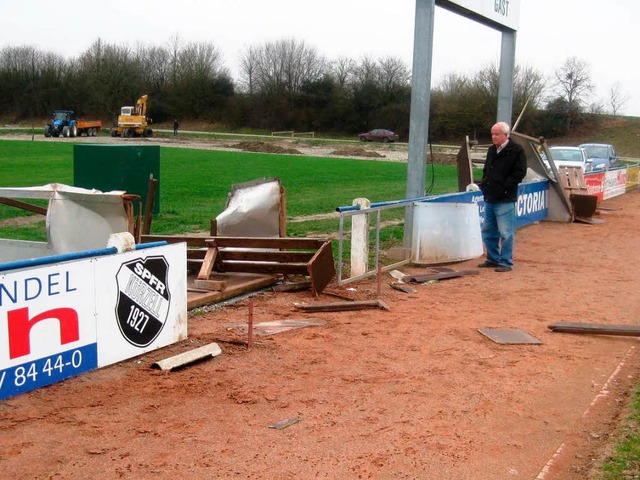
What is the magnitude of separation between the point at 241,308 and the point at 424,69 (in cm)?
582

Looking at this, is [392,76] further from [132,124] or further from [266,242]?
[266,242]

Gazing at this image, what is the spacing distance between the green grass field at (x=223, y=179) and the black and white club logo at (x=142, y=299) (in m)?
8.57

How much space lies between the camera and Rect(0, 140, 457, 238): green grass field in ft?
61.0

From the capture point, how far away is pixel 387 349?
7.74 meters

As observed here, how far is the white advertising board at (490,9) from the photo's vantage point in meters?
14.8

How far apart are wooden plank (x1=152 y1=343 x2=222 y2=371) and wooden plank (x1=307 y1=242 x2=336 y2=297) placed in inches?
108

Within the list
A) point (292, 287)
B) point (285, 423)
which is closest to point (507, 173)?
point (292, 287)

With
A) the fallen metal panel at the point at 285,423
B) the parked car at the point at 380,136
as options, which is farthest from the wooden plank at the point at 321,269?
the parked car at the point at 380,136

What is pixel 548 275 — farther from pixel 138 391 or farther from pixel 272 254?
Answer: pixel 138 391

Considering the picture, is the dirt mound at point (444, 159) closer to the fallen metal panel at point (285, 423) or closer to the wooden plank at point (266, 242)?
the wooden plank at point (266, 242)

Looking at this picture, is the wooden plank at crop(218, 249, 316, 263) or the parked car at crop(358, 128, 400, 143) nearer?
the wooden plank at crop(218, 249, 316, 263)

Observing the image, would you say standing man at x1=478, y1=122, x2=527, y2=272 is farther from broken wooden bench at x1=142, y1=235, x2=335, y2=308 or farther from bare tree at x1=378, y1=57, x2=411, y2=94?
bare tree at x1=378, y1=57, x2=411, y2=94

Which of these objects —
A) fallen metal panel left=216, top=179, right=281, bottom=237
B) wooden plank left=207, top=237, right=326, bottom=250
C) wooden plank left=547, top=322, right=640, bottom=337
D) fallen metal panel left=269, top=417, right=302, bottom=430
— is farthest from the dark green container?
fallen metal panel left=269, top=417, right=302, bottom=430

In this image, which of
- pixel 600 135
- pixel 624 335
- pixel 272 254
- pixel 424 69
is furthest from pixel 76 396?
pixel 600 135
